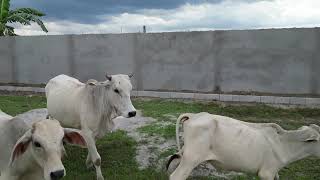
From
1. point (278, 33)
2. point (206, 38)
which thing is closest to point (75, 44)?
point (206, 38)

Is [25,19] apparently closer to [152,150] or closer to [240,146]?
[152,150]

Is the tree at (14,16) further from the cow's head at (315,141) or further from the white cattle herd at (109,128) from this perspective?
the cow's head at (315,141)

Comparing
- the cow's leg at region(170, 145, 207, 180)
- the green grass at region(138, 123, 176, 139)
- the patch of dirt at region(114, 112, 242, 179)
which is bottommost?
the patch of dirt at region(114, 112, 242, 179)

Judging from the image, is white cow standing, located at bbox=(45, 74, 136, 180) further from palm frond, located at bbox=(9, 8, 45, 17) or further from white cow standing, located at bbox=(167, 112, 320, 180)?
palm frond, located at bbox=(9, 8, 45, 17)

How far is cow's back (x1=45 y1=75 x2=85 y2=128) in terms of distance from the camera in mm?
6539

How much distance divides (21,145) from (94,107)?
253 cm

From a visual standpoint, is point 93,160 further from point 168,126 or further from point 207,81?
point 207,81

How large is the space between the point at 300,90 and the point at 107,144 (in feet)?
18.0

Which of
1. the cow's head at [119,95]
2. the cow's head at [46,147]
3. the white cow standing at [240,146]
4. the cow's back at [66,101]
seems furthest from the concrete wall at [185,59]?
the cow's head at [46,147]

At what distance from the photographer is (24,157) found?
3898mm

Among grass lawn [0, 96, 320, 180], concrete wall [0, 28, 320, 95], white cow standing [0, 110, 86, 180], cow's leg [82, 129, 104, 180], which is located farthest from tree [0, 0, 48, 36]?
white cow standing [0, 110, 86, 180]

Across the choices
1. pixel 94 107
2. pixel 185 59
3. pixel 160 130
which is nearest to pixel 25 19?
pixel 185 59

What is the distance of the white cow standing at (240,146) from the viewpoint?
478 centimetres

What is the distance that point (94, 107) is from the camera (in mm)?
6277
